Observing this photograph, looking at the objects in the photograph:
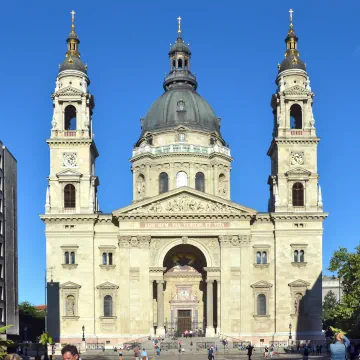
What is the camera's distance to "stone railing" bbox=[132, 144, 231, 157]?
84.9m

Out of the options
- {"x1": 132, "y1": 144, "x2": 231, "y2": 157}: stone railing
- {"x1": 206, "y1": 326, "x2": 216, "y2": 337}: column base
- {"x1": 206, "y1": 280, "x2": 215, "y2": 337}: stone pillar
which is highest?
{"x1": 132, "y1": 144, "x2": 231, "y2": 157}: stone railing

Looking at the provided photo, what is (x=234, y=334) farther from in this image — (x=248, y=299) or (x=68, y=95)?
(x=68, y=95)

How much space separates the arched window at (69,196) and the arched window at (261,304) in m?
21.3

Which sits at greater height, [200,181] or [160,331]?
[200,181]

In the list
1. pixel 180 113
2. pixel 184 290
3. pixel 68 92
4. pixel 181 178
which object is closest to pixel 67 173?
pixel 68 92

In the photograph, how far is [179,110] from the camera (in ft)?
290

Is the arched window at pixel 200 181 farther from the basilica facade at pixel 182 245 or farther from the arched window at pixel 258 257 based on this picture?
the arched window at pixel 258 257

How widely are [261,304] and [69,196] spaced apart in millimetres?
22589

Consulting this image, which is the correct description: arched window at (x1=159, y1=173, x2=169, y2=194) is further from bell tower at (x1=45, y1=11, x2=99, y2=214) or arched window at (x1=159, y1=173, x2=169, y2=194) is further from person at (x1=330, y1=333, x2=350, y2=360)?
person at (x1=330, y1=333, x2=350, y2=360)

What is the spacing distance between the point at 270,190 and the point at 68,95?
24.5 metres

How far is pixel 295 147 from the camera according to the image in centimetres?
7606

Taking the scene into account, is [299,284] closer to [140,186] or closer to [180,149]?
[180,149]

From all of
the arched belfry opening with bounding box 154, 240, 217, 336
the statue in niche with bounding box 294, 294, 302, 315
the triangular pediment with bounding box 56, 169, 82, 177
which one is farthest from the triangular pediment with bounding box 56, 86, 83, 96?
the statue in niche with bounding box 294, 294, 302, 315

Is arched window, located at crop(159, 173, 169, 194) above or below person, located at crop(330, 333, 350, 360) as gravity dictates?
above
